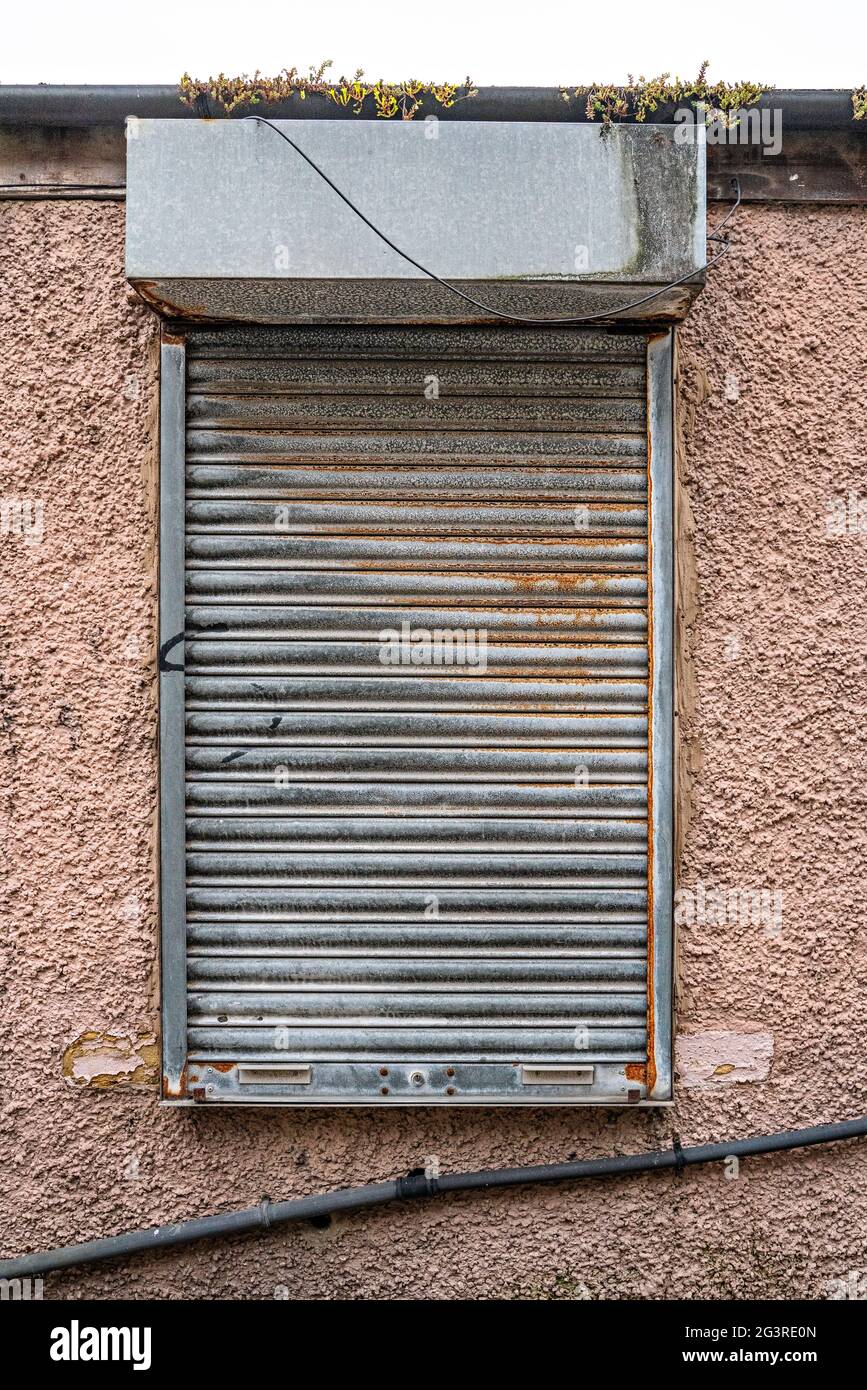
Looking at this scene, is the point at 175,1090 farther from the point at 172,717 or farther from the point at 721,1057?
the point at 721,1057

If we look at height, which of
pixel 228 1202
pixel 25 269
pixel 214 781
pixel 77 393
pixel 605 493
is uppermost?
pixel 25 269

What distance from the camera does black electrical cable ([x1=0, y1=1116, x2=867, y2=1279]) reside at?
7.89ft

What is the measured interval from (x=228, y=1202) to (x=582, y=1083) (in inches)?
45.4

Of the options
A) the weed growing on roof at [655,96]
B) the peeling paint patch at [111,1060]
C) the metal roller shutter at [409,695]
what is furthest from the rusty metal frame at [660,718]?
the peeling paint patch at [111,1060]

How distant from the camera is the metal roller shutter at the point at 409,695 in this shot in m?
2.40

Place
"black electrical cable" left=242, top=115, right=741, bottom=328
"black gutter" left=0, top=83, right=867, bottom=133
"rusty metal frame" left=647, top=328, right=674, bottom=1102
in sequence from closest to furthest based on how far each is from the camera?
"black electrical cable" left=242, top=115, right=741, bottom=328 < "black gutter" left=0, top=83, right=867, bottom=133 < "rusty metal frame" left=647, top=328, right=674, bottom=1102

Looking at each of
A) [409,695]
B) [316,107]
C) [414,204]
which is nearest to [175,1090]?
[409,695]

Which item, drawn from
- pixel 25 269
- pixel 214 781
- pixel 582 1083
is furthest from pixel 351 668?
pixel 25 269

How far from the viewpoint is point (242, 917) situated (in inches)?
94.8

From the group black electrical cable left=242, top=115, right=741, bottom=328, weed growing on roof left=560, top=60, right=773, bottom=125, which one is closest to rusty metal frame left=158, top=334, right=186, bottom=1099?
black electrical cable left=242, top=115, right=741, bottom=328

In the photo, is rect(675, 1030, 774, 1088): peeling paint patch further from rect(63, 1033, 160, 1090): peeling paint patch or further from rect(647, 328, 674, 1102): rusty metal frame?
rect(63, 1033, 160, 1090): peeling paint patch

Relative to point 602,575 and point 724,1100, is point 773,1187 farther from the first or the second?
point 602,575

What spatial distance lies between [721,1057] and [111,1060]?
1889 mm

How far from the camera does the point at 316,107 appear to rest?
89.7 inches
